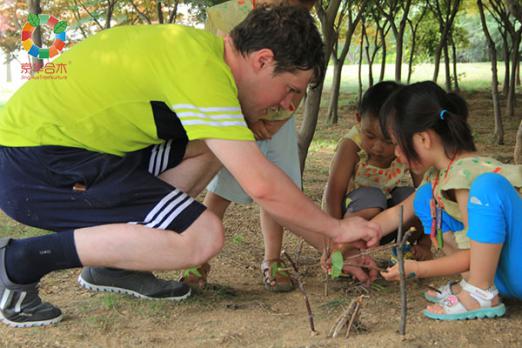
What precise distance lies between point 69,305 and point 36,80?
0.92 meters

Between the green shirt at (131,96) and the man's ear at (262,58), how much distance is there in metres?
0.09

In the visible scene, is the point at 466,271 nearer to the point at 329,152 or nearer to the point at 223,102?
the point at 223,102

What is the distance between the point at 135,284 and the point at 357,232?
104 centimetres

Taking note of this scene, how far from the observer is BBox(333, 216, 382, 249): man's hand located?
2.13 meters

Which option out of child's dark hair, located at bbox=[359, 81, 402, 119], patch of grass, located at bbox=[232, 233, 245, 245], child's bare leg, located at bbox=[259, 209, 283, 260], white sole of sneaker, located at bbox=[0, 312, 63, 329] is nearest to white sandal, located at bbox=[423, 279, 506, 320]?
child's bare leg, located at bbox=[259, 209, 283, 260]

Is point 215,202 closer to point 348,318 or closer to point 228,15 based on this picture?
point 228,15

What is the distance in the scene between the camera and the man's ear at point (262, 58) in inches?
81.1

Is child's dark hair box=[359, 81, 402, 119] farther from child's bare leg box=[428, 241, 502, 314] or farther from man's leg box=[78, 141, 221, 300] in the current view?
child's bare leg box=[428, 241, 502, 314]

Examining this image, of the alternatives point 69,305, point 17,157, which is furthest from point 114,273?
point 17,157

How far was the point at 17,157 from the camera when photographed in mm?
2322

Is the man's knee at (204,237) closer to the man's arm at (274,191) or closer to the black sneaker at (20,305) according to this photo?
the man's arm at (274,191)

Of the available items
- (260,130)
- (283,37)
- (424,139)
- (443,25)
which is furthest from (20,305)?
(443,25)

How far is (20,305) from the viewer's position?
7.63 feet

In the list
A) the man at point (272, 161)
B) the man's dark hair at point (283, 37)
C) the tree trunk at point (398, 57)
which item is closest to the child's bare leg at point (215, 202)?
the man at point (272, 161)
